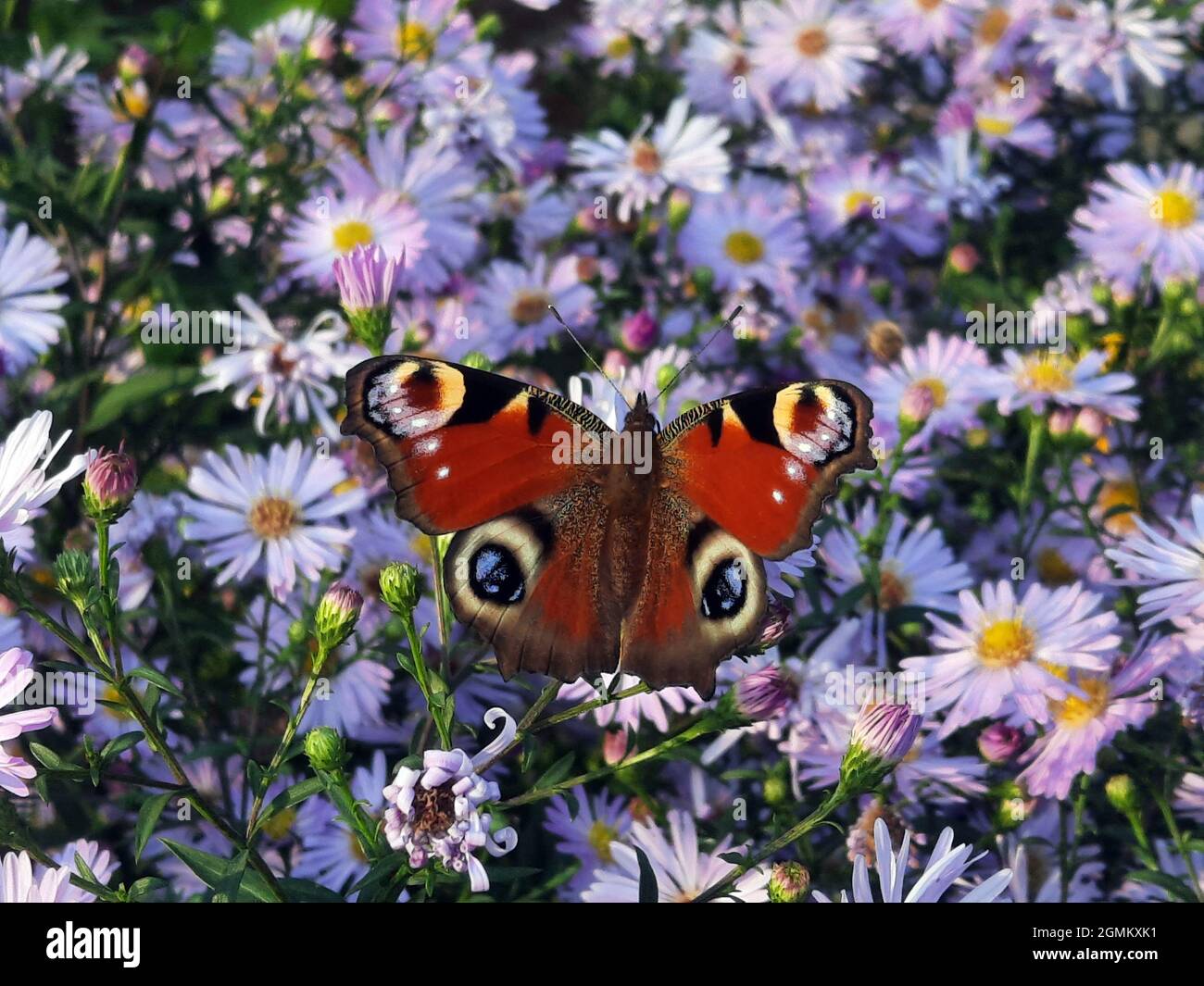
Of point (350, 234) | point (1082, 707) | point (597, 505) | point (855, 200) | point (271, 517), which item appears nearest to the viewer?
point (597, 505)

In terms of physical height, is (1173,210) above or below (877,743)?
above

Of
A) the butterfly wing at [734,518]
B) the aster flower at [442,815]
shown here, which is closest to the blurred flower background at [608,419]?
the aster flower at [442,815]

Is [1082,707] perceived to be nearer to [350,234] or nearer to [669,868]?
[669,868]

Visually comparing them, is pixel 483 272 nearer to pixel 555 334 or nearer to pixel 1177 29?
pixel 555 334

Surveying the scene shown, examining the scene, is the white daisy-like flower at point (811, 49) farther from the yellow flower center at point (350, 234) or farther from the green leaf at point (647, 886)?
the green leaf at point (647, 886)

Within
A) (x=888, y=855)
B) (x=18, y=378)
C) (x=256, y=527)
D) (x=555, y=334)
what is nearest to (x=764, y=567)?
(x=888, y=855)

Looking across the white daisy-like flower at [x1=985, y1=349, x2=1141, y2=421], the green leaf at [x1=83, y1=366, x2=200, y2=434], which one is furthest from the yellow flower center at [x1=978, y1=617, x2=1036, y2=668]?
the green leaf at [x1=83, y1=366, x2=200, y2=434]

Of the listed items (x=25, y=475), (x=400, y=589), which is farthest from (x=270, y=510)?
(x=400, y=589)
